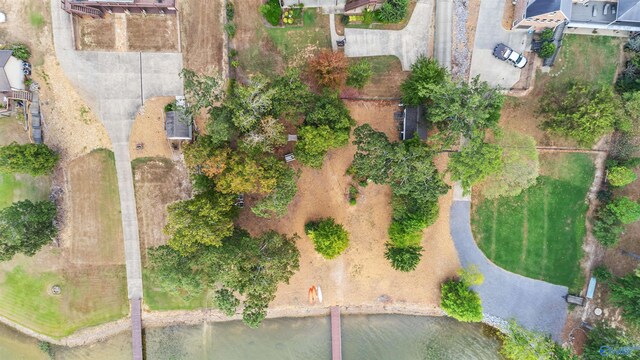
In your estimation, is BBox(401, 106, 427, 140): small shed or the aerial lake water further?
the aerial lake water

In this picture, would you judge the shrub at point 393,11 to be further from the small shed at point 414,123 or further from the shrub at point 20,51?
the shrub at point 20,51

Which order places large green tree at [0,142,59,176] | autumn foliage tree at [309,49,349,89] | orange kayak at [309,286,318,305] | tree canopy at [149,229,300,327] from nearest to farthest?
1. tree canopy at [149,229,300,327]
2. large green tree at [0,142,59,176]
3. autumn foliage tree at [309,49,349,89]
4. orange kayak at [309,286,318,305]

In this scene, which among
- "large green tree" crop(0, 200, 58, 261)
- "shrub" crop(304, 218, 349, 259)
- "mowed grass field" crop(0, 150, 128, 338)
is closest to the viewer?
"large green tree" crop(0, 200, 58, 261)

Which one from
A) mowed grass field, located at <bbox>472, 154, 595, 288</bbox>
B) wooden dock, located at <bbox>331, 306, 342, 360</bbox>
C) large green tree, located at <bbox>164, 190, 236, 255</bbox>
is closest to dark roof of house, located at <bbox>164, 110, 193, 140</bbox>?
large green tree, located at <bbox>164, 190, 236, 255</bbox>

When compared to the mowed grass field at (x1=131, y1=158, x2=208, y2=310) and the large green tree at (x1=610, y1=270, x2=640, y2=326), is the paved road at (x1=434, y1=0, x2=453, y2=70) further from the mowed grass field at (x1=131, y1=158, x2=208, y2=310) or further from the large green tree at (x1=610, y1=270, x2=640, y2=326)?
the mowed grass field at (x1=131, y1=158, x2=208, y2=310)

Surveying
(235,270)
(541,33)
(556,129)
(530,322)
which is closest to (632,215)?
(556,129)

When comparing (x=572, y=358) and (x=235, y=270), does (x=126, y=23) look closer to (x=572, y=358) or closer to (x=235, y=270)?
(x=235, y=270)
